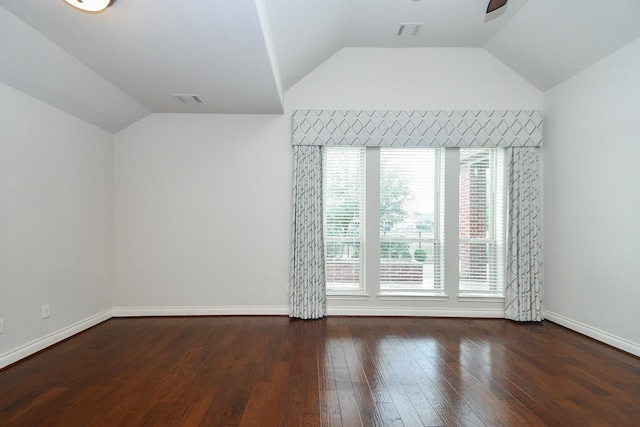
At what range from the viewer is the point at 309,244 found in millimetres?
4164

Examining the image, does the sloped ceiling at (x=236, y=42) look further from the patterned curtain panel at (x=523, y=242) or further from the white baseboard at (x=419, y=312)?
the white baseboard at (x=419, y=312)

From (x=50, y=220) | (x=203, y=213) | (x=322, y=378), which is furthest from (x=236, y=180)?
(x=322, y=378)

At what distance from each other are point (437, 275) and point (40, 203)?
4.46 m

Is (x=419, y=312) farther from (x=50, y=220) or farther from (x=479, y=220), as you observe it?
(x=50, y=220)

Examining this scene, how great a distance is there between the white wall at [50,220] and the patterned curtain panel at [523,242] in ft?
16.6

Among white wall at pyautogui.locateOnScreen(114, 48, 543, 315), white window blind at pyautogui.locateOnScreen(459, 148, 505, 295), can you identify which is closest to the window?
white window blind at pyautogui.locateOnScreen(459, 148, 505, 295)

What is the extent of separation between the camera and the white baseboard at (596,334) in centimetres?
310

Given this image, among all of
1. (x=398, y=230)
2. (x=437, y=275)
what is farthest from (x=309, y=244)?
(x=437, y=275)

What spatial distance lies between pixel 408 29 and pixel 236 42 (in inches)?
88.7

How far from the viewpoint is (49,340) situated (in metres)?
3.20

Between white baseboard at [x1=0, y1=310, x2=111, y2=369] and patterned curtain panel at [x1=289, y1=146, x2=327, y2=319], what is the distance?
2.28 meters

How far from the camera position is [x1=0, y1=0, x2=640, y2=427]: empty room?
2.35 m

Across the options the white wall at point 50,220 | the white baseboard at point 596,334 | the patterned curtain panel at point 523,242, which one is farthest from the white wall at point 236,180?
the white baseboard at point 596,334

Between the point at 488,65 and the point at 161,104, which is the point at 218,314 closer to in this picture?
the point at 161,104
